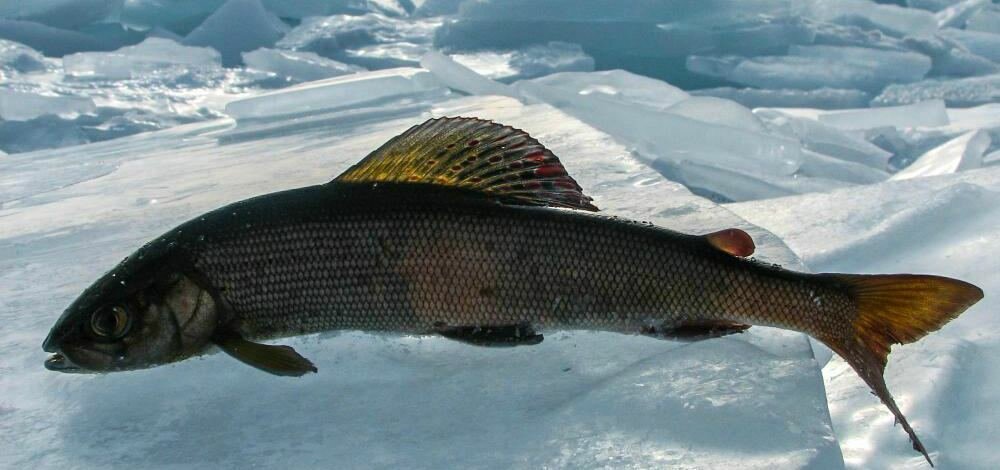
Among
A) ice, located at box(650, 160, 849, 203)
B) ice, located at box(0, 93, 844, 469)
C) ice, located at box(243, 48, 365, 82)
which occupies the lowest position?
ice, located at box(650, 160, 849, 203)

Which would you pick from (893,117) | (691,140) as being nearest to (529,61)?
(893,117)

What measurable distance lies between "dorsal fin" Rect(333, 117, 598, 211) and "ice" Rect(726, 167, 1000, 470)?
0.76 meters

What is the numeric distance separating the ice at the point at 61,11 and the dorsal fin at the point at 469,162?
25.0 feet

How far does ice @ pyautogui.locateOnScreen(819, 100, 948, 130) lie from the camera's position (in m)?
5.87

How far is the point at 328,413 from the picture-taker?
64.4 inches

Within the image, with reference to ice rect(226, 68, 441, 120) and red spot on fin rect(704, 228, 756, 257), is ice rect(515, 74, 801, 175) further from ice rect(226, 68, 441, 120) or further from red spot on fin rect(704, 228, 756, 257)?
red spot on fin rect(704, 228, 756, 257)

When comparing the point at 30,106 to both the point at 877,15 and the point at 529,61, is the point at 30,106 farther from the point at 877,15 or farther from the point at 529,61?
the point at 877,15

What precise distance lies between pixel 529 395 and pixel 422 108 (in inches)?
135

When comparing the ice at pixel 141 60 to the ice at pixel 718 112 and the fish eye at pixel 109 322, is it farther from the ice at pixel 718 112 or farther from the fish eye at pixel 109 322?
the fish eye at pixel 109 322

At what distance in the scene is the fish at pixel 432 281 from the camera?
5.08 ft

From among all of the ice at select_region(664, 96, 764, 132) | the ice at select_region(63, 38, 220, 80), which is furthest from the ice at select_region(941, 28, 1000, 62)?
the ice at select_region(63, 38, 220, 80)

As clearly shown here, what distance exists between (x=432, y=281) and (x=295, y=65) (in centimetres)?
599

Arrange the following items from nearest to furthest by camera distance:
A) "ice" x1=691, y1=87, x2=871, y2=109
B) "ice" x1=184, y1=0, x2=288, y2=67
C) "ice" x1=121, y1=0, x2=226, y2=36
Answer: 1. "ice" x1=691, y1=87, x2=871, y2=109
2. "ice" x1=184, y1=0, x2=288, y2=67
3. "ice" x1=121, y1=0, x2=226, y2=36

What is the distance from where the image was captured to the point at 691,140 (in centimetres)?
429
